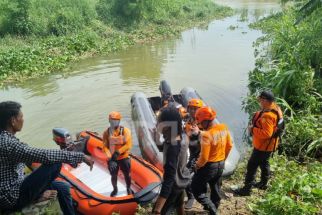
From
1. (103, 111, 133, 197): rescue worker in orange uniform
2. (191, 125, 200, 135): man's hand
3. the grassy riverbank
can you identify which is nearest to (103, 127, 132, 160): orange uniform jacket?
(103, 111, 133, 197): rescue worker in orange uniform

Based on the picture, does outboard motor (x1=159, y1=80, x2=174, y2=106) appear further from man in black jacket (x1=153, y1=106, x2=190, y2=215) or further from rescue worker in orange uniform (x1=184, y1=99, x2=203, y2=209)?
man in black jacket (x1=153, y1=106, x2=190, y2=215)

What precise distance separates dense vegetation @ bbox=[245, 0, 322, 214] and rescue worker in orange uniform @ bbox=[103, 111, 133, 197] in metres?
1.89

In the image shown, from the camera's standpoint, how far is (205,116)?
161 inches

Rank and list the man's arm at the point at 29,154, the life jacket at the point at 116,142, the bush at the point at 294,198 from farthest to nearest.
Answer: the life jacket at the point at 116,142
the bush at the point at 294,198
the man's arm at the point at 29,154

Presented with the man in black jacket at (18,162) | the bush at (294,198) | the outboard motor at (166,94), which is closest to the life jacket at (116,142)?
the man in black jacket at (18,162)

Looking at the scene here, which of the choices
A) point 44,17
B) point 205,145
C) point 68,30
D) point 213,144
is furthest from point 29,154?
point 44,17

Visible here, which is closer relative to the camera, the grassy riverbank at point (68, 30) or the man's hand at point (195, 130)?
the man's hand at point (195, 130)

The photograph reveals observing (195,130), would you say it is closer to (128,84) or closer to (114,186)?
(114,186)

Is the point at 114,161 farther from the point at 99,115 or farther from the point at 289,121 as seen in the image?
the point at 99,115

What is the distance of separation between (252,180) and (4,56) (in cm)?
1102

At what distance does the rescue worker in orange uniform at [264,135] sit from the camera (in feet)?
15.5

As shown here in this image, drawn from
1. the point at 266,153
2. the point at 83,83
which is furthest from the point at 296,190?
the point at 83,83

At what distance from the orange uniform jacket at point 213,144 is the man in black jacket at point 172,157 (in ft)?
1.67

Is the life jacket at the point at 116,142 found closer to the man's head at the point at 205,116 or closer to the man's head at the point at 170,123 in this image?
the man's head at the point at 205,116
